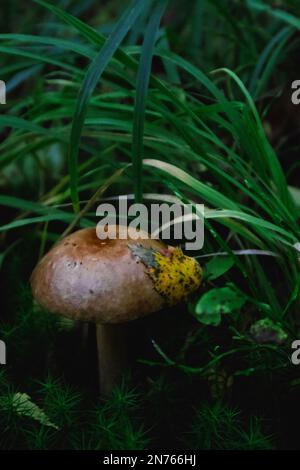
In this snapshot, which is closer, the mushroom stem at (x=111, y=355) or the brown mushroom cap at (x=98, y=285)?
the brown mushroom cap at (x=98, y=285)

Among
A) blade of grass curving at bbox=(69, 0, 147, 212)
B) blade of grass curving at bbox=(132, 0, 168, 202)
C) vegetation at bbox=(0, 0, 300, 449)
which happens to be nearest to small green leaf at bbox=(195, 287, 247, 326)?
vegetation at bbox=(0, 0, 300, 449)

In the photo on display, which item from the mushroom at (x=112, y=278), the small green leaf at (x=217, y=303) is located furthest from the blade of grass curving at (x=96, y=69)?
the small green leaf at (x=217, y=303)

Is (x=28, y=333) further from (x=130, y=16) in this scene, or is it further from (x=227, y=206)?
(x=130, y=16)

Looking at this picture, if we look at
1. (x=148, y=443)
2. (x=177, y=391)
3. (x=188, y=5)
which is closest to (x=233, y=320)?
(x=177, y=391)

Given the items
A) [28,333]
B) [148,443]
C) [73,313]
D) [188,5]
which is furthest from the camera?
[188,5]

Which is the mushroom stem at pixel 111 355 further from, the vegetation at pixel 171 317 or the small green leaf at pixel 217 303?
the small green leaf at pixel 217 303

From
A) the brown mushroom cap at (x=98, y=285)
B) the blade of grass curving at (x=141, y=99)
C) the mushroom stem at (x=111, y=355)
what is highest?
the blade of grass curving at (x=141, y=99)

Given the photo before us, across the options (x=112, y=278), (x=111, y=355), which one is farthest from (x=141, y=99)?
(x=111, y=355)
